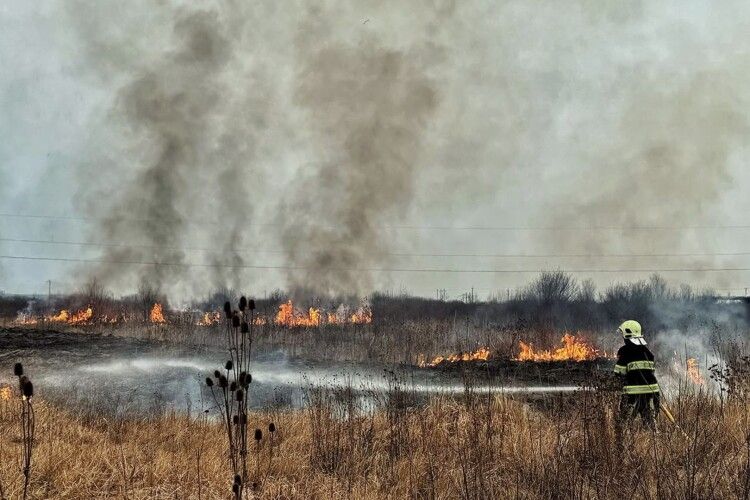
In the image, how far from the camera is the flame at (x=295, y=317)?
91.5ft

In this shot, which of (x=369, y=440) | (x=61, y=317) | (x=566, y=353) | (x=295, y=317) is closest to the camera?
(x=369, y=440)

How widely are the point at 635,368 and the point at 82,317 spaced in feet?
93.9

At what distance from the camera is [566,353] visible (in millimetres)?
18984

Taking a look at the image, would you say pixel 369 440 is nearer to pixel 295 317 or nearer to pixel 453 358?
pixel 453 358

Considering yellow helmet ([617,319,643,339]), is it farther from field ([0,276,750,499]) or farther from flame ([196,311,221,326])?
flame ([196,311,221,326])

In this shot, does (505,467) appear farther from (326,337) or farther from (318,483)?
(326,337)

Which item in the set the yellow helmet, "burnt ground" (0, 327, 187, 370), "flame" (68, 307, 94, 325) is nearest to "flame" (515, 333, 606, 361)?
the yellow helmet

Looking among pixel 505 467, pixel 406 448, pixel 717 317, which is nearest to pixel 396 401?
pixel 406 448

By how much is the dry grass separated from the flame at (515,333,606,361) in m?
11.1

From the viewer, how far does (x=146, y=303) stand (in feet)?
102

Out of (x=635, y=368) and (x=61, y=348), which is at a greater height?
(x=635, y=368)

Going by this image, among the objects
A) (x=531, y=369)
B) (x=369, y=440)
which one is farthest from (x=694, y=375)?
(x=369, y=440)

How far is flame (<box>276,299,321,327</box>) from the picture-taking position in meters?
27.9

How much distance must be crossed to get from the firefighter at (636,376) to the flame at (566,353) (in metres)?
11.2
